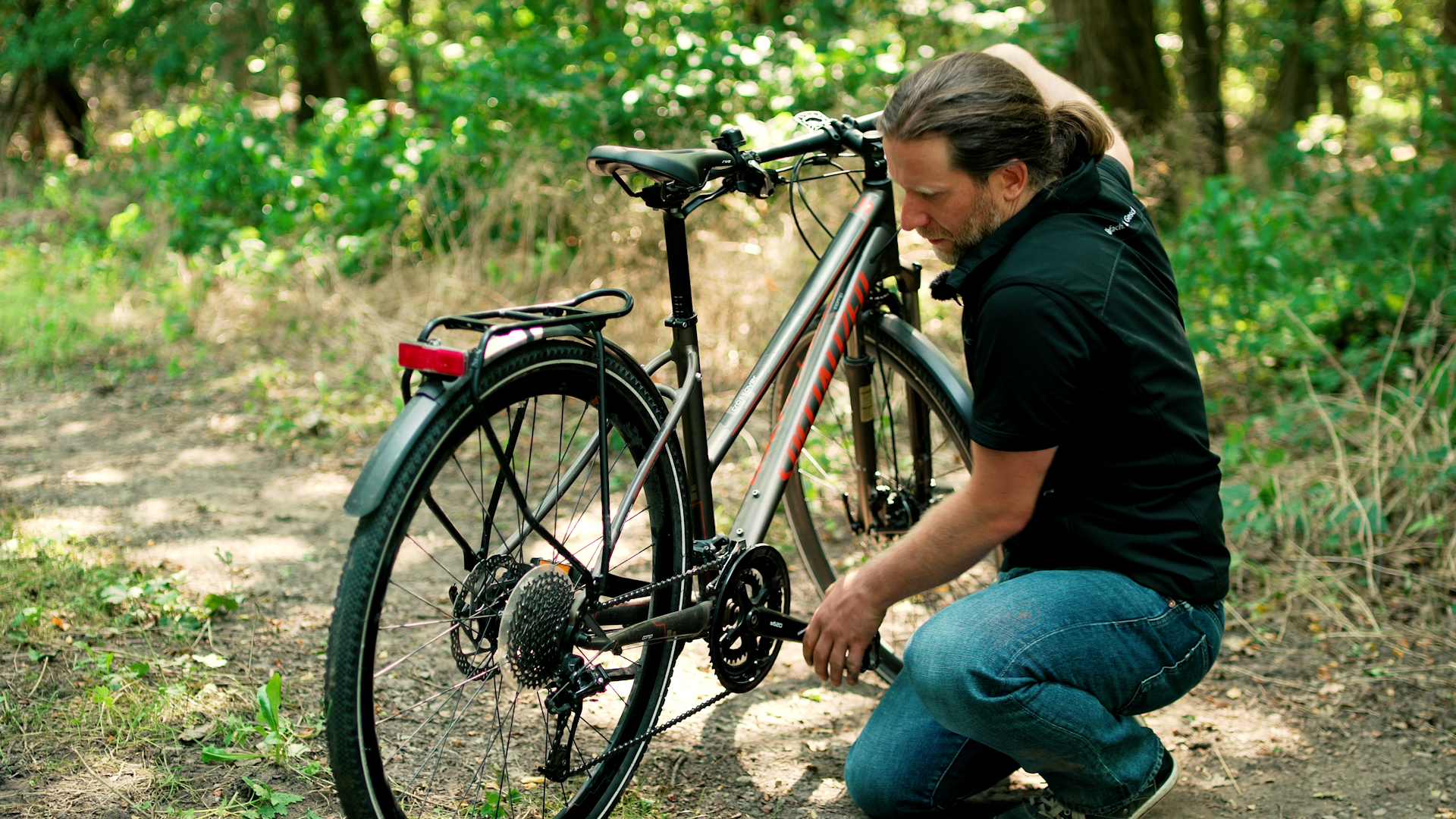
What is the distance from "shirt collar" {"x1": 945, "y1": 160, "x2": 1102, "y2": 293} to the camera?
192cm

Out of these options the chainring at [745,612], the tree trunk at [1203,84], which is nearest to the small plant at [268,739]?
the chainring at [745,612]

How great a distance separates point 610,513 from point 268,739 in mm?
874

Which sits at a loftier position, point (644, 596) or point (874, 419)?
point (874, 419)

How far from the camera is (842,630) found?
2037 millimetres

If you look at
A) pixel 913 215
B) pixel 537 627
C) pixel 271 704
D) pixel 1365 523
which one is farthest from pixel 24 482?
pixel 1365 523

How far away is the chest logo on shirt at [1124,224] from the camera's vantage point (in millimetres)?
1943

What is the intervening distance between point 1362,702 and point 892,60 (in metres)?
3.79

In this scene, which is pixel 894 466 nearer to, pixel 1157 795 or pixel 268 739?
pixel 1157 795

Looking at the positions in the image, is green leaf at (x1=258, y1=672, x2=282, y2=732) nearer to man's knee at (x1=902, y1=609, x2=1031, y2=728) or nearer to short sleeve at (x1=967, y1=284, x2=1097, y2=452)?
man's knee at (x1=902, y1=609, x2=1031, y2=728)

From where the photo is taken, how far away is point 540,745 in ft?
7.91

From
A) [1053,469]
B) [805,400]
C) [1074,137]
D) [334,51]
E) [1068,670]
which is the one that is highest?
[334,51]

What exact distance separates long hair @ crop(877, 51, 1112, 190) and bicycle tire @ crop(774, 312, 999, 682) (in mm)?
700

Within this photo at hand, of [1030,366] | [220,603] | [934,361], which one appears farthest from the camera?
[220,603]

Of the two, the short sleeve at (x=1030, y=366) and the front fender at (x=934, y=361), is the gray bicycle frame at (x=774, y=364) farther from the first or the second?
the short sleeve at (x=1030, y=366)
